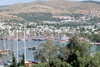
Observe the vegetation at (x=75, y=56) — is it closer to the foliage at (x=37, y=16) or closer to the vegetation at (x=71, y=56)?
the vegetation at (x=71, y=56)

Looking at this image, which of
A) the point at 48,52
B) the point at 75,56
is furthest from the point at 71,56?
the point at 48,52

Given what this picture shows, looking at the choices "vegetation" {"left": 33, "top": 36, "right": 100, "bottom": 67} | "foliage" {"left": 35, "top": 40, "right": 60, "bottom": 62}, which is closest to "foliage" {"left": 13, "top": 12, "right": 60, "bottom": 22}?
"foliage" {"left": 35, "top": 40, "right": 60, "bottom": 62}

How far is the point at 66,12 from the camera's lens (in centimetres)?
7000

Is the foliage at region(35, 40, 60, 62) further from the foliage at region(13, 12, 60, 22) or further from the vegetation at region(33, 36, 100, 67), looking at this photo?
the foliage at region(13, 12, 60, 22)

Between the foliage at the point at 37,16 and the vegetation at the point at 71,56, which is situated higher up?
the vegetation at the point at 71,56

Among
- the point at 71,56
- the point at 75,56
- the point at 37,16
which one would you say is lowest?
the point at 37,16

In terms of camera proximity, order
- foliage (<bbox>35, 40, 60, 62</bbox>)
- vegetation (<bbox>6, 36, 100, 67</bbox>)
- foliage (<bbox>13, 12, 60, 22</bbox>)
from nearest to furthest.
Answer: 1. vegetation (<bbox>6, 36, 100, 67</bbox>)
2. foliage (<bbox>35, 40, 60, 62</bbox>)
3. foliage (<bbox>13, 12, 60, 22</bbox>)

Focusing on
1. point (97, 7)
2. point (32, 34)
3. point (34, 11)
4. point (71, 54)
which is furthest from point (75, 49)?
point (97, 7)

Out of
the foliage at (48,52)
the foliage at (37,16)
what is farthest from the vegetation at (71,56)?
the foliage at (37,16)

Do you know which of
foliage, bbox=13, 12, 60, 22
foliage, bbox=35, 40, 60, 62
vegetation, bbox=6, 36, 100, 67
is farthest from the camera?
foliage, bbox=13, 12, 60, 22

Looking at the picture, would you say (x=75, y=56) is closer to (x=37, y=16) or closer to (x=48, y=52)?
(x=48, y=52)

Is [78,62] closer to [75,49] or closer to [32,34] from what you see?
[75,49]

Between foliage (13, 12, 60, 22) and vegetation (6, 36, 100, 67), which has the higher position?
vegetation (6, 36, 100, 67)

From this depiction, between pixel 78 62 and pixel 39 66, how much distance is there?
1478mm
